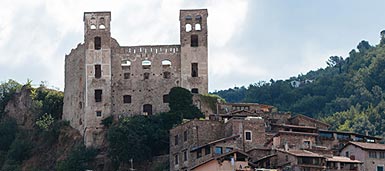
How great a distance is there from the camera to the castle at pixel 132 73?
105 m

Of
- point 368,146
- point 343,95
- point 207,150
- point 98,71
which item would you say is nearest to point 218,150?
point 207,150

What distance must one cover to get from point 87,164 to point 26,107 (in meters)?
20.0

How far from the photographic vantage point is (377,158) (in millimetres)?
86938

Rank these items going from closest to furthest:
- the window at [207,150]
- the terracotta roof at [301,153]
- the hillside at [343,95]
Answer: the terracotta roof at [301,153], the window at [207,150], the hillside at [343,95]

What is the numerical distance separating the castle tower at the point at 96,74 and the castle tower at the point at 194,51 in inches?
272

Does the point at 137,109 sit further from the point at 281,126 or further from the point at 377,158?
the point at 377,158

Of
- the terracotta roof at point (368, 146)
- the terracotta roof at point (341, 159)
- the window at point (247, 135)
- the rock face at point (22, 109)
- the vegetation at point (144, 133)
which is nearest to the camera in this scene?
the terracotta roof at point (341, 159)

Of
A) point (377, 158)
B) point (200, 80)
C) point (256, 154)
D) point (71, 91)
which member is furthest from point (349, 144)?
point (71, 91)

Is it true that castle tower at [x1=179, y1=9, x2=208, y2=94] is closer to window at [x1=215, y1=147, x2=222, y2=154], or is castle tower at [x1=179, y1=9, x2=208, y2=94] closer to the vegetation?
the vegetation

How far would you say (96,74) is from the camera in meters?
106

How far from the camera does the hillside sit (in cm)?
13759

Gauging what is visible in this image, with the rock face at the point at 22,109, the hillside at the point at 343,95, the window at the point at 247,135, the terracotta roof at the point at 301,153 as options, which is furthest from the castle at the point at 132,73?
the hillside at the point at 343,95

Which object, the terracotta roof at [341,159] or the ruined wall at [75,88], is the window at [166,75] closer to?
the ruined wall at [75,88]

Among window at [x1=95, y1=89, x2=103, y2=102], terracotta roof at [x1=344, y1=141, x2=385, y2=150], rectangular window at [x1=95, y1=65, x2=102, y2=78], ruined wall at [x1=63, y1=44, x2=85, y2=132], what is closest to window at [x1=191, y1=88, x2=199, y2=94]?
window at [x1=95, y1=89, x2=103, y2=102]
